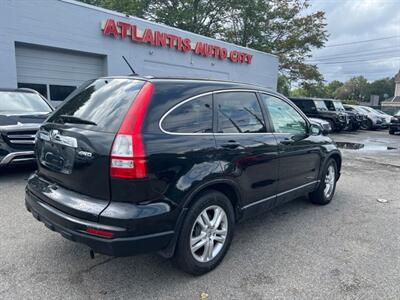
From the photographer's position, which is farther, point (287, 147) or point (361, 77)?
point (361, 77)

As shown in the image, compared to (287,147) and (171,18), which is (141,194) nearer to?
(287,147)

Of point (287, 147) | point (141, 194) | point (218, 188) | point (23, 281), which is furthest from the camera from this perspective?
point (287, 147)

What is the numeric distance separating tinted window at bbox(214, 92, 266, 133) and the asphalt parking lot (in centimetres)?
131

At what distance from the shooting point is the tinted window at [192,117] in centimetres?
268

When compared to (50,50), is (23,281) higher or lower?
lower

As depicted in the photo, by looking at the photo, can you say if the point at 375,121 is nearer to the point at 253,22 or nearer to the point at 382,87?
the point at 253,22

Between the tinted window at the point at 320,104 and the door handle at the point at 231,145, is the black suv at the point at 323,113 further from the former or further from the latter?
the door handle at the point at 231,145

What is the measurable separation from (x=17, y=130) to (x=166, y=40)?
10.2m

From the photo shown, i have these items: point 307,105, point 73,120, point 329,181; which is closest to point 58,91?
point 73,120

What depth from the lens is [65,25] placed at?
1109 cm

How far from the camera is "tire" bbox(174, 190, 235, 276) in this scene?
8.92ft

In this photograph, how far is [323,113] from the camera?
18.5 metres

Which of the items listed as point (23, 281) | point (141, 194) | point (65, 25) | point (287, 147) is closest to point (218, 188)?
point (141, 194)

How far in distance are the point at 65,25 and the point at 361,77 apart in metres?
118
